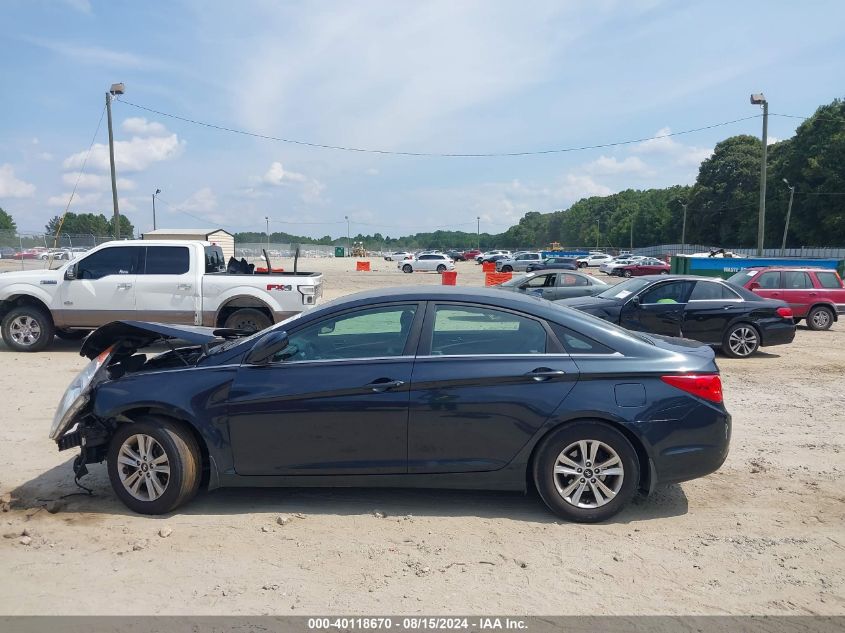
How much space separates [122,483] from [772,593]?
4.21 meters

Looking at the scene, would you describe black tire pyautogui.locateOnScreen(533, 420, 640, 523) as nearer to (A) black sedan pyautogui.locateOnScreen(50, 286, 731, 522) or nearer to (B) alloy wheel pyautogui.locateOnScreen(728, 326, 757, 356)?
(A) black sedan pyautogui.locateOnScreen(50, 286, 731, 522)

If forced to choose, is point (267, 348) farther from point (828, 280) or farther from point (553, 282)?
point (828, 280)

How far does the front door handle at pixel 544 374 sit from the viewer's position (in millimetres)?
4484

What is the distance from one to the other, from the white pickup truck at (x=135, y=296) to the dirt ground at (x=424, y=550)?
5720 millimetres

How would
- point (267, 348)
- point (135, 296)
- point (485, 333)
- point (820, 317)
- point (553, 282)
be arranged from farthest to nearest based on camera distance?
point (553, 282) < point (820, 317) < point (135, 296) < point (485, 333) < point (267, 348)

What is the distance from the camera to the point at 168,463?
4559 millimetres

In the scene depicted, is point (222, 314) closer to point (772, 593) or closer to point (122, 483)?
point (122, 483)

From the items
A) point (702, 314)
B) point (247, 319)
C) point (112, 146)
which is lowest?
point (247, 319)

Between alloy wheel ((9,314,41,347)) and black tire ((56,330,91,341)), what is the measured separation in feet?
1.53

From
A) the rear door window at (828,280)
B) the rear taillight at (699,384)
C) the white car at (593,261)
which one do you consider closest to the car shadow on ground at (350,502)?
the rear taillight at (699,384)

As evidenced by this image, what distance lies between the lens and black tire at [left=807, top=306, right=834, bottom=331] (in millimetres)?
16172

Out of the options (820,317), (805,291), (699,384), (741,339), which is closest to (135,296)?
(699,384)

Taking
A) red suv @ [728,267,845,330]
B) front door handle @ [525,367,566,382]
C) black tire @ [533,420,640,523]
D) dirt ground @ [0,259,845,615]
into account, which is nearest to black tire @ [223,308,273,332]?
dirt ground @ [0,259,845,615]

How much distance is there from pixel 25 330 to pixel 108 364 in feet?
25.5
